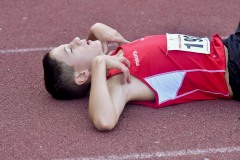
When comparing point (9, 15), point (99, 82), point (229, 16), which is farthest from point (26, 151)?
point (229, 16)

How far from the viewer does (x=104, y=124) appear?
11.0 feet

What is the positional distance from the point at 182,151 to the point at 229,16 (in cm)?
226

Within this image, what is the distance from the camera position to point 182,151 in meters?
3.24

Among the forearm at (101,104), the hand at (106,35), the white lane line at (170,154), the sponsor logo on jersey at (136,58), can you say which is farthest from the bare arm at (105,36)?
the white lane line at (170,154)

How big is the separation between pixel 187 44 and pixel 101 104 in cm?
74

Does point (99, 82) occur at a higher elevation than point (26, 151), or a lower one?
higher

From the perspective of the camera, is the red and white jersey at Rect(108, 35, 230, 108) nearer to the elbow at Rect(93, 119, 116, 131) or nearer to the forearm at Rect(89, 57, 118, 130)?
the forearm at Rect(89, 57, 118, 130)

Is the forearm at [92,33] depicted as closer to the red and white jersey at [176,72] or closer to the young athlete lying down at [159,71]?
the young athlete lying down at [159,71]

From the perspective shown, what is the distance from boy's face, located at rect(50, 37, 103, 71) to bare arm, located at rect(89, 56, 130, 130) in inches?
5.7

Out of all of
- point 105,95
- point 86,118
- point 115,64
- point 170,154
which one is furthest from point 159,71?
point 170,154

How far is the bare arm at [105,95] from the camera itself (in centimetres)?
339

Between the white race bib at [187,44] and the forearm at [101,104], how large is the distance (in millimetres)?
519

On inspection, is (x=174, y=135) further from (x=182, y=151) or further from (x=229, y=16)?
(x=229, y=16)

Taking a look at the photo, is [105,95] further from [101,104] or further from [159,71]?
[159,71]
